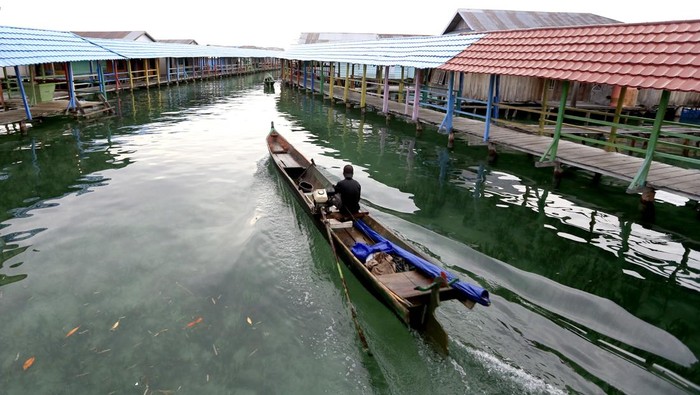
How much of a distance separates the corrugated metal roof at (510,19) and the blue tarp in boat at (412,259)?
23728 mm

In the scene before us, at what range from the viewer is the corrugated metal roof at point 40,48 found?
17.4 metres

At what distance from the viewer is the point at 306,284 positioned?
7.75 meters

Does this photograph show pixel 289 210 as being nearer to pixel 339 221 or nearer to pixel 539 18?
pixel 339 221

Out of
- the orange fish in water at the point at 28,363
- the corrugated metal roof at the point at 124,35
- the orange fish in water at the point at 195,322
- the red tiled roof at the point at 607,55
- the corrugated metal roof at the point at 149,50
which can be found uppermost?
the corrugated metal roof at the point at 124,35

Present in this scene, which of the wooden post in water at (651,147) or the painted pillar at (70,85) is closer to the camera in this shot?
the wooden post in water at (651,147)

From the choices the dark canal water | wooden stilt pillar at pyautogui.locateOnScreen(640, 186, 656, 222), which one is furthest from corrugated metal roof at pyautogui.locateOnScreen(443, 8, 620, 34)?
wooden stilt pillar at pyautogui.locateOnScreen(640, 186, 656, 222)

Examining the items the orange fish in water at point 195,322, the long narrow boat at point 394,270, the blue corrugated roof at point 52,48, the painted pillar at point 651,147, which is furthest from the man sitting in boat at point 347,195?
the blue corrugated roof at point 52,48

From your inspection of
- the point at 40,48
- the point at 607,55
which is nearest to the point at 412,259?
the point at 607,55

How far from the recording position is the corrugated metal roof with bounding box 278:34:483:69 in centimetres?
1827

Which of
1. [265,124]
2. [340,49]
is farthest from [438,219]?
[340,49]

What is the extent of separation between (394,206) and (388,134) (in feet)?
32.5

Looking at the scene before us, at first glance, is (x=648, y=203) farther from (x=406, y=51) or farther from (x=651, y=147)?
(x=406, y=51)

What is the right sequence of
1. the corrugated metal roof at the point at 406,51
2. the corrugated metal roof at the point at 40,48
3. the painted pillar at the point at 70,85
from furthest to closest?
the painted pillar at the point at 70,85, the corrugated metal roof at the point at 406,51, the corrugated metal roof at the point at 40,48

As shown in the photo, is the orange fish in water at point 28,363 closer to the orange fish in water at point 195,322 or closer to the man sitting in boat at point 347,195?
the orange fish in water at point 195,322
